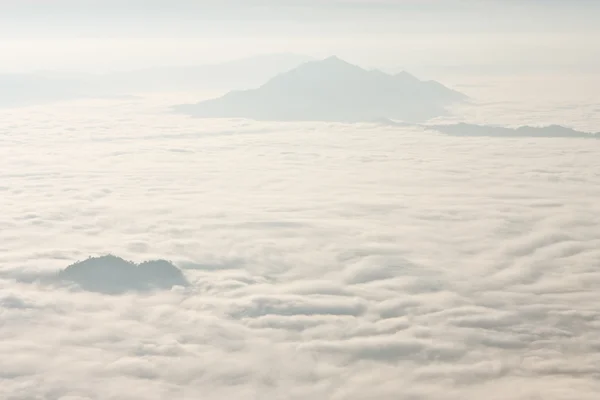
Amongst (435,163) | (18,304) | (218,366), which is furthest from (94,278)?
(435,163)

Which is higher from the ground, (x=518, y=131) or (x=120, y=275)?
(x=518, y=131)

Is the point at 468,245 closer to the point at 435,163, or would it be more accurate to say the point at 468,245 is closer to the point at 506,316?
the point at 506,316

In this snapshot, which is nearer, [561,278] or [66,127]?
[561,278]

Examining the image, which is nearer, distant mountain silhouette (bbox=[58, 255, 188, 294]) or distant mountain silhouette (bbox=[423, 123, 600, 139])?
distant mountain silhouette (bbox=[58, 255, 188, 294])

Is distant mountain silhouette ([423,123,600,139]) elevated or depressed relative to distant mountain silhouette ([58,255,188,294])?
elevated

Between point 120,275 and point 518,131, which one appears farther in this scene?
point 518,131
